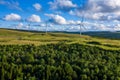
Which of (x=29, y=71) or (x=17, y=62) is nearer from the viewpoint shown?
(x=29, y=71)

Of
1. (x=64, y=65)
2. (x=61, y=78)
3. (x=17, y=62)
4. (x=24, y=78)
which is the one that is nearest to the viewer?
(x=24, y=78)

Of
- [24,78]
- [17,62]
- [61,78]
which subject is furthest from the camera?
[17,62]

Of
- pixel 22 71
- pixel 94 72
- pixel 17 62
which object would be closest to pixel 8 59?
pixel 17 62

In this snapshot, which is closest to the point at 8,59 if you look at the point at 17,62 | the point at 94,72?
the point at 17,62

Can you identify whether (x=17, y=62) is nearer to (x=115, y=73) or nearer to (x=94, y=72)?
(x=94, y=72)

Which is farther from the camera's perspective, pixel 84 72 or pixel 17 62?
pixel 17 62

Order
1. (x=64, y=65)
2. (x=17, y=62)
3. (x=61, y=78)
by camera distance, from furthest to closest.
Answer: (x=17, y=62)
(x=64, y=65)
(x=61, y=78)

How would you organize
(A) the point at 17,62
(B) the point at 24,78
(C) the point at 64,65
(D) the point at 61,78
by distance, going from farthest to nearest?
(A) the point at 17,62 < (C) the point at 64,65 < (D) the point at 61,78 < (B) the point at 24,78

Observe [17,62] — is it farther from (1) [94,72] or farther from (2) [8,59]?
(1) [94,72]
